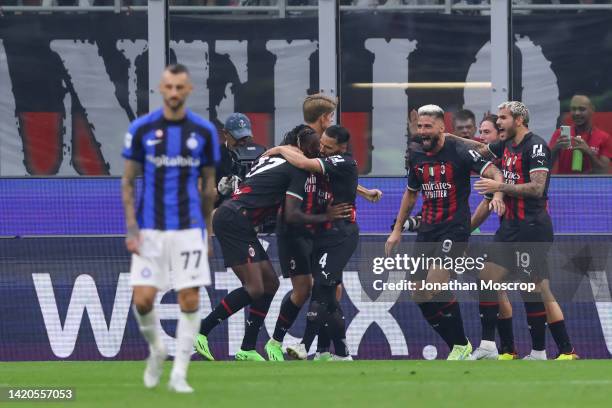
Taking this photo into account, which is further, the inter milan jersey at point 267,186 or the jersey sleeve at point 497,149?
the jersey sleeve at point 497,149

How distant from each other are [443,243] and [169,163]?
4.21 meters

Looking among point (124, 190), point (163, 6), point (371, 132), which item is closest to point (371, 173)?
point (371, 132)

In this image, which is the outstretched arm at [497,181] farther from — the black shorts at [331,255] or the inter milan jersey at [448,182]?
the black shorts at [331,255]

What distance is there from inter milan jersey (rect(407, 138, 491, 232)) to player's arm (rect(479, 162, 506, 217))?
0.10 ft

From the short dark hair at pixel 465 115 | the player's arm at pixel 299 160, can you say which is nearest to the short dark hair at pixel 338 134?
the player's arm at pixel 299 160

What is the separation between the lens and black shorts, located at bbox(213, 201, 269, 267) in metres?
13.0

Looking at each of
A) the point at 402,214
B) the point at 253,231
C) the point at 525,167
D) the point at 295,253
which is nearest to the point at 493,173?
the point at 525,167

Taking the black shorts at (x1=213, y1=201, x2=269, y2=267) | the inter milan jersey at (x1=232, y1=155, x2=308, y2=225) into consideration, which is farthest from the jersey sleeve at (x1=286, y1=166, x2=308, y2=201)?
the black shorts at (x1=213, y1=201, x2=269, y2=267)

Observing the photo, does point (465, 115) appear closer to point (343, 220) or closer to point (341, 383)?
point (343, 220)

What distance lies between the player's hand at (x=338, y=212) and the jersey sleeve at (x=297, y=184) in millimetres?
251

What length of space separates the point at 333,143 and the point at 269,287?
Answer: 4.25 ft

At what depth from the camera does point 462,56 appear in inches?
642

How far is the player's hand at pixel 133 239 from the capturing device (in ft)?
30.5

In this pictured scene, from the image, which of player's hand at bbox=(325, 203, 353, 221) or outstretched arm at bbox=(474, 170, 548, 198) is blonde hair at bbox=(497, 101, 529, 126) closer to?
outstretched arm at bbox=(474, 170, 548, 198)
